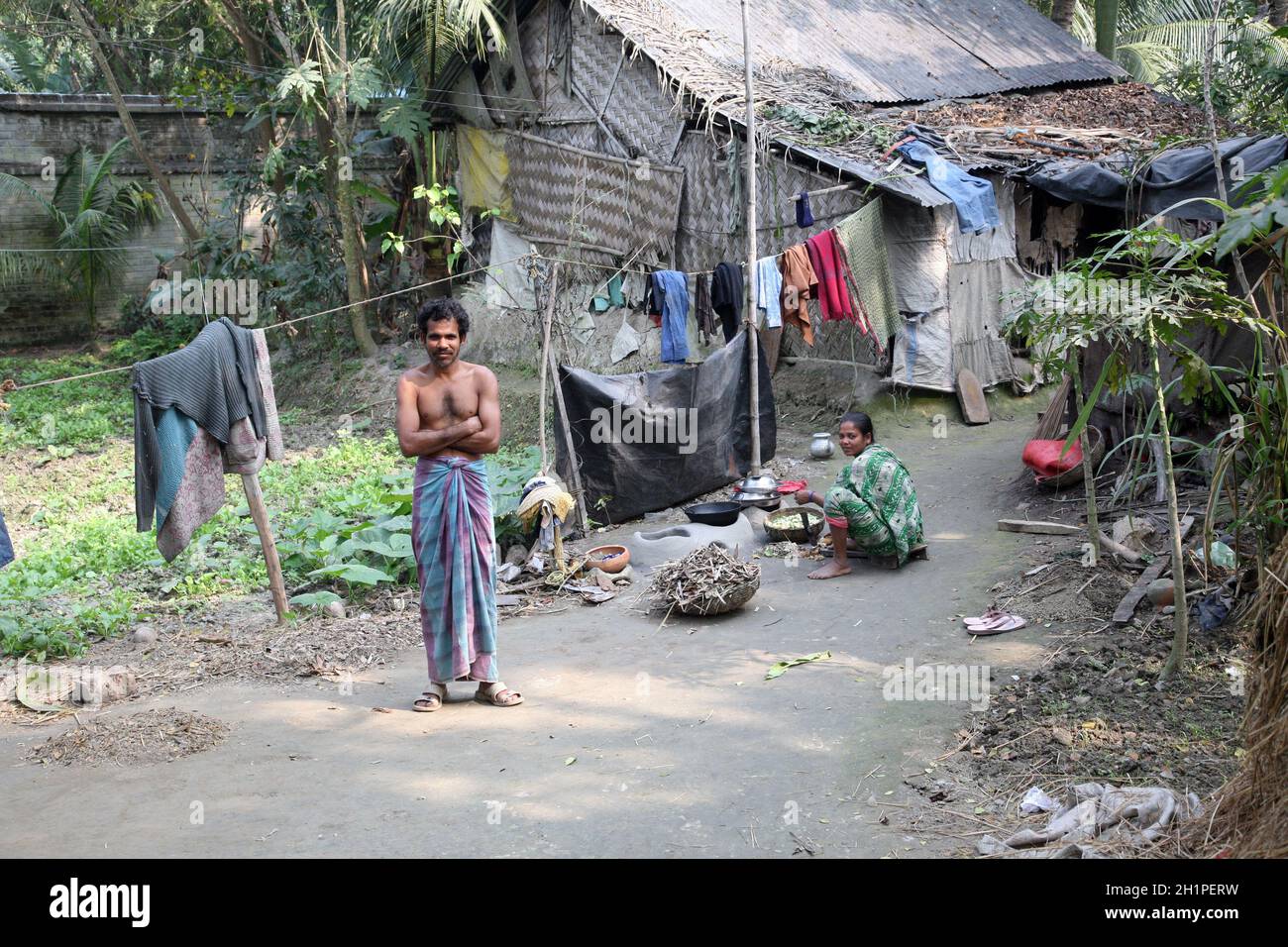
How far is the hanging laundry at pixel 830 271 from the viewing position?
9648 millimetres

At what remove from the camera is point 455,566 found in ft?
17.6

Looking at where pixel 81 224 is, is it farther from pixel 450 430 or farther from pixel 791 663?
pixel 791 663

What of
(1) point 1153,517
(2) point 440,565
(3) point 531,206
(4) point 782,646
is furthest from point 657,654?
(3) point 531,206

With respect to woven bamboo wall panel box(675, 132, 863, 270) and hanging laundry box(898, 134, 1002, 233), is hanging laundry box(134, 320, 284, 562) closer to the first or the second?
woven bamboo wall panel box(675, 132, 863, 270)

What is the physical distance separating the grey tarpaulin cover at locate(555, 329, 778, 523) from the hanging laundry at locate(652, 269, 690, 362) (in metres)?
0.39

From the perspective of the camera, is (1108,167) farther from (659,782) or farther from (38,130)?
(38,130)

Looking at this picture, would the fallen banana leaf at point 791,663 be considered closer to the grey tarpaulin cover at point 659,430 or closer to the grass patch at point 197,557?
the grass patch at point 197,557

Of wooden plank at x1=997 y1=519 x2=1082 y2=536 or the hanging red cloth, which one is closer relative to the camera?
wooden plank at x1=997 y1=519 x2=1082 y2=536

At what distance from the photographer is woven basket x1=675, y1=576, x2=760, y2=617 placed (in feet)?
22.1

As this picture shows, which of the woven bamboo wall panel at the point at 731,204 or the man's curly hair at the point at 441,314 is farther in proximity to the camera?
the woven bamboo wall panel at the point at 731,204

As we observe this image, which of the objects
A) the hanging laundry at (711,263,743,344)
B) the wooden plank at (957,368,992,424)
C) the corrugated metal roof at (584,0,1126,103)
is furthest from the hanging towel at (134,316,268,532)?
the wooden plank at (957,368,992,424)

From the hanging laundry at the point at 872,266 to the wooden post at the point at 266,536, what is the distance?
5.49 m

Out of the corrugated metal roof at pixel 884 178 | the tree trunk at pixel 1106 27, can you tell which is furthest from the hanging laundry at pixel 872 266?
the tree trunk at pixel 1106 27

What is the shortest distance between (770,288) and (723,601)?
3.62 meters
